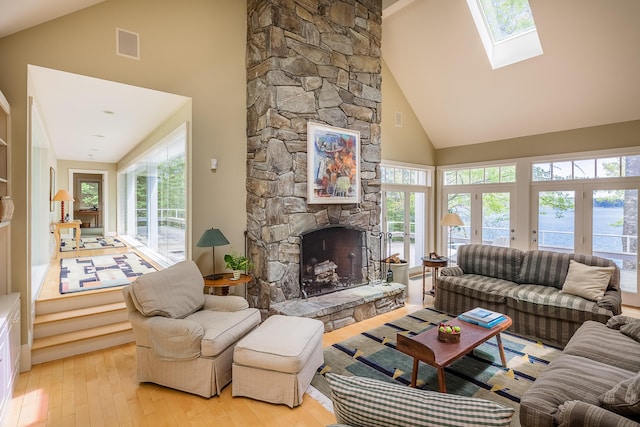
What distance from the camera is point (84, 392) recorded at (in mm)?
2607

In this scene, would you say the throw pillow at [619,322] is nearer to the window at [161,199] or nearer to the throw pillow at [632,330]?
the throw pillow at [632,330]

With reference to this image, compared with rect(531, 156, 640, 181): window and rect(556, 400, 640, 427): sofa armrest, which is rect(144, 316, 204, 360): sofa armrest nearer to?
rect(556, 400, 640, 427): sofa armrest

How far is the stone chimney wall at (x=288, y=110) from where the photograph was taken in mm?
3883

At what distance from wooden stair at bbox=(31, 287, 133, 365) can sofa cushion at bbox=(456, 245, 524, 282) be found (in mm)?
4347

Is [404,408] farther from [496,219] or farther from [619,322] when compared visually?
[496,219]

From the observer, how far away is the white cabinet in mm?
2213

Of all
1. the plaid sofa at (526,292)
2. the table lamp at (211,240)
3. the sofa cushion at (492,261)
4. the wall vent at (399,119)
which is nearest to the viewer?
the plaid sofa at (526,292)

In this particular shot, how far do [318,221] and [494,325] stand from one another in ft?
7.47

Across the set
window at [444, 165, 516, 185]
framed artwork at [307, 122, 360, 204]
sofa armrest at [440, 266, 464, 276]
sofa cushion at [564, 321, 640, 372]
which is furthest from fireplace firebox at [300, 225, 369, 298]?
window at [444, 165, 516, 185]

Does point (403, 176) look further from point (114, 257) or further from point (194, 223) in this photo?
point (114, 257)

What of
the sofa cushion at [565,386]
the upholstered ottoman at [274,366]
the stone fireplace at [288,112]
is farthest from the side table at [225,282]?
the sofa cushion at [565,386]

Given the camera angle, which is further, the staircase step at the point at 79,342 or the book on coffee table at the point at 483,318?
the staircase step at the point at 79,342

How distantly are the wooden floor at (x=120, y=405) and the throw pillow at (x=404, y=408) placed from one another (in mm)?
1324

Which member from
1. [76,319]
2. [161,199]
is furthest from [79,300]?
[161,199]
